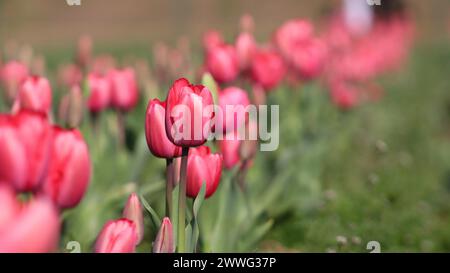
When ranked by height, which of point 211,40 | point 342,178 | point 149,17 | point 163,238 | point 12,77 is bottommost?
point 342,178

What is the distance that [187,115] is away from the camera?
125 cm

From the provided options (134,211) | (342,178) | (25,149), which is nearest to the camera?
(25,149)

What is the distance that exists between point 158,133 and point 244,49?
1.12 m

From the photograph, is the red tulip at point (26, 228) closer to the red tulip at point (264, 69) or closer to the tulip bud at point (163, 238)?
the tulip bud at point (163, 238)

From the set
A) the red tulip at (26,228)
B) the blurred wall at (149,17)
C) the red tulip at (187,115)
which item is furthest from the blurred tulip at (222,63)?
the blurred wall at (149,17)

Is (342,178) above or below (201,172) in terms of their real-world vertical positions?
below

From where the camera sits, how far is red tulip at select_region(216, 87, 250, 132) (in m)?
1.78

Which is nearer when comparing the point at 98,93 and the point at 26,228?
the point at 26,228

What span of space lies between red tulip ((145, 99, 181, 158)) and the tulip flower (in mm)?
170

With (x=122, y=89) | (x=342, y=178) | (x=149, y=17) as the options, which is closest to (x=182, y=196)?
(x=122, y=89)

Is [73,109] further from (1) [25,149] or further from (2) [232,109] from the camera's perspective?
(1) [25,149]

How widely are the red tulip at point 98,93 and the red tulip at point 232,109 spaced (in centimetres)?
69

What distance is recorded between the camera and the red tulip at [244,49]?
93.4 inches

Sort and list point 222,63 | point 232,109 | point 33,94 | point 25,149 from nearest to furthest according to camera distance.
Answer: point 25,149 → point 33,94 → point 232,109 → point 222,63
